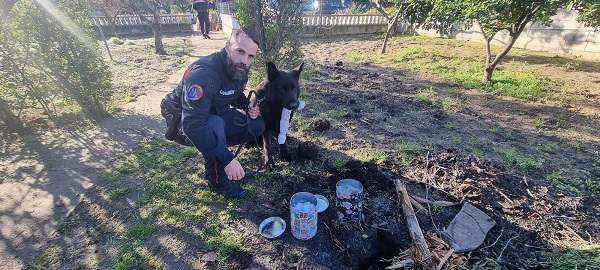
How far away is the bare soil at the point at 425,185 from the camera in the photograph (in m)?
2.33

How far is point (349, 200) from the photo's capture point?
2354 millimetres

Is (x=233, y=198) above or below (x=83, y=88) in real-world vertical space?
below

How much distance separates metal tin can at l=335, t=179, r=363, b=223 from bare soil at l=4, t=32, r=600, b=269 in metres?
0.11

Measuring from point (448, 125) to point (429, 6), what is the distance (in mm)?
5398

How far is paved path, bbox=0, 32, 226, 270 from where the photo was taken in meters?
2.55

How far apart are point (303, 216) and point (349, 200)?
45 centimetres

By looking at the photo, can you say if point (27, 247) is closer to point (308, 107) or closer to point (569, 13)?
point (308, 107)

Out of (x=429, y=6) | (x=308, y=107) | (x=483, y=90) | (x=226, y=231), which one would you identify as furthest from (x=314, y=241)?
(x=429, y=6)

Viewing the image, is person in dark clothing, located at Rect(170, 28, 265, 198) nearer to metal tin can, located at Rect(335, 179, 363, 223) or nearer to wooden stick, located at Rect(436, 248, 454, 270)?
metal tin can, located at Rect(335, 179, 363, 223)

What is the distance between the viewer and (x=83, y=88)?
4684 mm

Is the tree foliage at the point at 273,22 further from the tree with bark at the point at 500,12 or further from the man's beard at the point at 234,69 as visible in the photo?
the tree with bark at the point at 500,12

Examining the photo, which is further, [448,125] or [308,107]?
[308,107]

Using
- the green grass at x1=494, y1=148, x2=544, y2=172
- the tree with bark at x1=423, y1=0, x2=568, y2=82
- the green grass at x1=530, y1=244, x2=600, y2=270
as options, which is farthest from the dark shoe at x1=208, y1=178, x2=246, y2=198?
the tree with bark at x1=423, y1=0, x2=568, y2=82

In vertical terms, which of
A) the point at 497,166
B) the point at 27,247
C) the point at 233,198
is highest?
the point at 497,166
